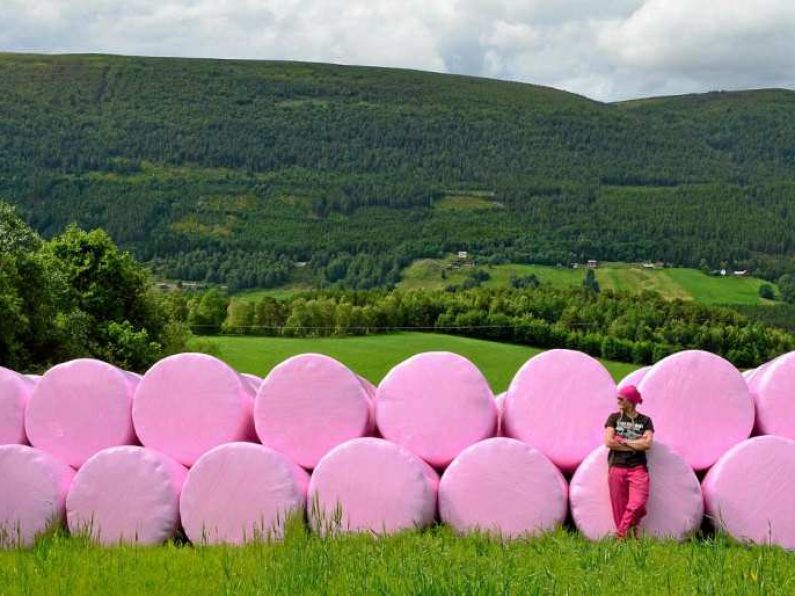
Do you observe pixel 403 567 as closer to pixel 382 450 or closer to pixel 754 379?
pixel 382 450

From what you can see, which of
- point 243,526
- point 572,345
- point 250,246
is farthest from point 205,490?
point 250,246

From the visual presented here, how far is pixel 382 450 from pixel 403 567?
92.8 inches

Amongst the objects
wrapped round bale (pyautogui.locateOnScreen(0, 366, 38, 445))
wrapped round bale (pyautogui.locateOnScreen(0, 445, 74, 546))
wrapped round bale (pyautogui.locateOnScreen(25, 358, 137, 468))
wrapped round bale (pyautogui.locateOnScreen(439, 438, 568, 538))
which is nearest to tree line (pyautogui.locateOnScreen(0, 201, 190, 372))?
wrapped round bale (pyautogui.locateOnScreen(0, 366, 38, 445))

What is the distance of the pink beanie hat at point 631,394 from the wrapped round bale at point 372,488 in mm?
1479

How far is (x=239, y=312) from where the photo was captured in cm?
10038

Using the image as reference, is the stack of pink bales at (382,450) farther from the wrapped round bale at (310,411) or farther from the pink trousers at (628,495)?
the pink trousers at (628,495)

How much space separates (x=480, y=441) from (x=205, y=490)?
198 cm

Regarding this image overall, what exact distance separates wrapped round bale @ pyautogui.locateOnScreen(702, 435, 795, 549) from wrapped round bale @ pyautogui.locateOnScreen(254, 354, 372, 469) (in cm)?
260

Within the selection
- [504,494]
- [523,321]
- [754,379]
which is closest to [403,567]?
[504,494]

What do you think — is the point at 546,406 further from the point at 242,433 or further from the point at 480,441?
the point at 242,433

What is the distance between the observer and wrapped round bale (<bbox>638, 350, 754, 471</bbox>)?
28.0 feet

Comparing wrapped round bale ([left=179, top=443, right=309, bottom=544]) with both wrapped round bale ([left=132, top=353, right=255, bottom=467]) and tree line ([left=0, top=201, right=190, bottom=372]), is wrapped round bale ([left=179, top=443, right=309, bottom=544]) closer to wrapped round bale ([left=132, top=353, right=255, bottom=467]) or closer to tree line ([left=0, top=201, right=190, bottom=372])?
wrapped round bale ([left=132, top=353, right=255, bottom=467])

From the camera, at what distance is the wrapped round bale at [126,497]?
8453mm

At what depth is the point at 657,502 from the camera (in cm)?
825
